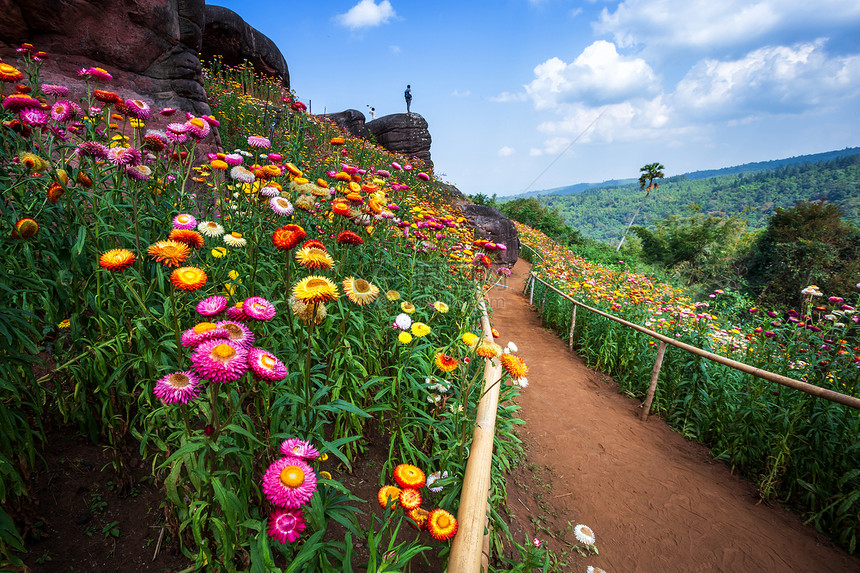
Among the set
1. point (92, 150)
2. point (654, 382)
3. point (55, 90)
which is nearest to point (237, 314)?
point (92, 150)

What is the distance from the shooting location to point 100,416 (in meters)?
1.45

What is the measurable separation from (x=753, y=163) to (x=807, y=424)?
249053mm

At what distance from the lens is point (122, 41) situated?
172 inches

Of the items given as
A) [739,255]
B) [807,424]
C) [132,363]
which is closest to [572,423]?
[807,424]

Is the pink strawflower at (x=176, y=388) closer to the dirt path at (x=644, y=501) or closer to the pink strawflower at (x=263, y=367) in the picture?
the pink strawflower at (x=263, y=367)

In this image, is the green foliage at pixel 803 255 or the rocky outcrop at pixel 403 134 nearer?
the green foliage at pixel 803 255

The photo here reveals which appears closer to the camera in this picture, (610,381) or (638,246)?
(610,381)

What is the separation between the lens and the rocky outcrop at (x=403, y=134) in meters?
18.0

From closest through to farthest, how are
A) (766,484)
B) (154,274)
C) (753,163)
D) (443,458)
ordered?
(154,274) < (443,458) < (766,484) < (753,163)

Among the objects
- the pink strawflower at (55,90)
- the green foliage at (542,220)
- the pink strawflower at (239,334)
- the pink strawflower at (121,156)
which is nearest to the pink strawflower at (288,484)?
the pink strawflower at (239,334)

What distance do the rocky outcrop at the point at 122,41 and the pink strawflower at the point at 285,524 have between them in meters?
5.37

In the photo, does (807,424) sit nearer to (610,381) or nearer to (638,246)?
(610,381)

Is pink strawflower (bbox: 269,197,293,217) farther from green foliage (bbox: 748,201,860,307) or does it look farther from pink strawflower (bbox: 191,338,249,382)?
green foliage (bbox: 748,201,860,307)

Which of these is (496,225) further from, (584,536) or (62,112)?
(62,112)
